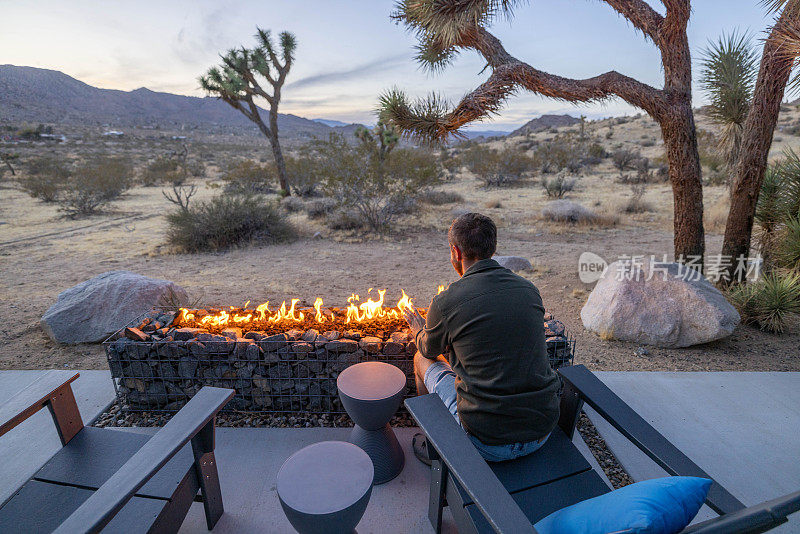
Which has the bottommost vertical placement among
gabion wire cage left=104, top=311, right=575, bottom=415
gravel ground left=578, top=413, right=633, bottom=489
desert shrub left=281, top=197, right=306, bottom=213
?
gravel ground left=578, top=413, right=633, bottom=489

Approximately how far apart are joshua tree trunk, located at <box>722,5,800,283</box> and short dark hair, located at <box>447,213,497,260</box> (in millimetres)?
4713

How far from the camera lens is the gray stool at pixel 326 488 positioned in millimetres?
1671

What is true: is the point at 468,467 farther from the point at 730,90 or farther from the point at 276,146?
the point at 276,146

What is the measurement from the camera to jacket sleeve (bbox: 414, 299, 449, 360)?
6.65 ft

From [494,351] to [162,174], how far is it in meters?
22.0

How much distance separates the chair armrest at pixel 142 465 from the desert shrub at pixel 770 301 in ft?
18.5

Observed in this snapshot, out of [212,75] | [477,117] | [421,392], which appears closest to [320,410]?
[421,392]

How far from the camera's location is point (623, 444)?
9.66 ft

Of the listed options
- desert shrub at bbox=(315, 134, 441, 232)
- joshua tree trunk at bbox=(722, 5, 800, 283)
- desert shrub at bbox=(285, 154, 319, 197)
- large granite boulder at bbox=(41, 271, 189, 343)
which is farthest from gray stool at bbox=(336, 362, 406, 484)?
desert shrub at bbox=(285, 154, 319, 197)

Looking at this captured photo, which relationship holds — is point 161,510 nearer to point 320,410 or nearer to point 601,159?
point 320,410

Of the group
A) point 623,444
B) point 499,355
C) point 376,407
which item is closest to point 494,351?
point 499,355

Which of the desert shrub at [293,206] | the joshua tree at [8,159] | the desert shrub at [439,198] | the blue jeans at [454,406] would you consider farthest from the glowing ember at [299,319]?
the joshua tree at [8,159]

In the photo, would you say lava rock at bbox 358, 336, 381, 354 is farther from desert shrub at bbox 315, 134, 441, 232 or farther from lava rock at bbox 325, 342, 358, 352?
desert shrub at bbox 315, 134, 441, 232

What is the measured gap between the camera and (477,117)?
514 centimetres
